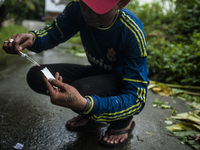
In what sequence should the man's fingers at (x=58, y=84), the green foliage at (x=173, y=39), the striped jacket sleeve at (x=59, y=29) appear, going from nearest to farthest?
1. the man's fingers at (x=58, y=84)
2. the striped jacket sleeve at (x=59, y=29)
3. the green foliage at (x=173, y=39)

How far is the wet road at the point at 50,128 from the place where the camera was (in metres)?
1.54

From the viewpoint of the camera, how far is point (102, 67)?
73.9 inches

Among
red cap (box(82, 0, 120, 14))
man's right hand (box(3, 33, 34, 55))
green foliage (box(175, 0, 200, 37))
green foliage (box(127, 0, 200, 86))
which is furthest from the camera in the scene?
green foliage (box(175, 0, 200, 37))

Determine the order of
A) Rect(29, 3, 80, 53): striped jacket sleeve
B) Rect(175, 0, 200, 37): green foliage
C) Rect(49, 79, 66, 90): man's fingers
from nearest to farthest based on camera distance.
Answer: Rect(49, 79, 66, 90): man's fingers, Rect(29, 3, 80, 53): striped jacket sleeve, Rect(175, 0, 200, 37): green foliage

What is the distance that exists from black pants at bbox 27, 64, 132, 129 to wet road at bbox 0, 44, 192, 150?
25 centimetres

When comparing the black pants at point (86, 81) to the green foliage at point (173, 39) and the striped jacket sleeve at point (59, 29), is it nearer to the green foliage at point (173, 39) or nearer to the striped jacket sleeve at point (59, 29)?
the striped jacket sleeve at point (59, 29)

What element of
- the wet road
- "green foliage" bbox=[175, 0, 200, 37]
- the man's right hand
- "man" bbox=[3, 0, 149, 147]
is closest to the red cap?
"man" bbox=[3, 0, 149, 147]

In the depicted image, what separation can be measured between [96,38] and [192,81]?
2.05 metres

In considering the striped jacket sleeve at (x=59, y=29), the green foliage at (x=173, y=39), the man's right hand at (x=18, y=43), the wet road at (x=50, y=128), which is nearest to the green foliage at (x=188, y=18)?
the green foliage at (x=173, y=39)

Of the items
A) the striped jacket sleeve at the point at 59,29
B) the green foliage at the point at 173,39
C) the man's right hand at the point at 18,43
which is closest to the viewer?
the man's right hand at the point at 18,43

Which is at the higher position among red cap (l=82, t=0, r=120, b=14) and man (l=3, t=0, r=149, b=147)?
red cap (l=82, t=0, r=120, b=14)

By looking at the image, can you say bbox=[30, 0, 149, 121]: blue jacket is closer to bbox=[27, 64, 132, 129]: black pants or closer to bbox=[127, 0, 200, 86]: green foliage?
bbox=[27, 64, 132, 129]: black pants

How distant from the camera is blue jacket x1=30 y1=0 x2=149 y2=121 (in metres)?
1.41

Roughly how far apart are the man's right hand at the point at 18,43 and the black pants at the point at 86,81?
0.95 feet
